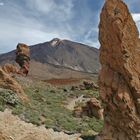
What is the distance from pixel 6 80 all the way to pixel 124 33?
16.1 m

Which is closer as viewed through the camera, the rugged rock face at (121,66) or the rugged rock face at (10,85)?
the rugged rock face at (121,66)

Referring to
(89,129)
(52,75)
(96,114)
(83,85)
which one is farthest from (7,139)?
(52,75)

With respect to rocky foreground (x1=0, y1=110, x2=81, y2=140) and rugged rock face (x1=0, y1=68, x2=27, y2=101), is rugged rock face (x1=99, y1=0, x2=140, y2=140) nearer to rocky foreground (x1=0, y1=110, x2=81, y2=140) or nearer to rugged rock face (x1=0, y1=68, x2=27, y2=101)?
rocky foreground (x1=0, y1=110, x2=81, y2=140)

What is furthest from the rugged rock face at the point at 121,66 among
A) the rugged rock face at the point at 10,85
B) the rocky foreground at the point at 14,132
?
the rugged rock face at the point at 10,85

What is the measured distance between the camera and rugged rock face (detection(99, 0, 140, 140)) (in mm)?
16312

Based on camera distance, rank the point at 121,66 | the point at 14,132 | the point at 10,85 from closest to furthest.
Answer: the point at 14,132 < the point at 121,66 < the point at 10,85

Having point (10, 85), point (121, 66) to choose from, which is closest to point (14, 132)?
point (121, 66)

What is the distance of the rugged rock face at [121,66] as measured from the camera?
16312 mm

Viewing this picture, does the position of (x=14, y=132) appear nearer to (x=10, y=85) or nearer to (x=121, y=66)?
(x=121, y=66)

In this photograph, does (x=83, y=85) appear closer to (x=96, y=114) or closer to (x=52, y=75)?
(x=96, y=114)

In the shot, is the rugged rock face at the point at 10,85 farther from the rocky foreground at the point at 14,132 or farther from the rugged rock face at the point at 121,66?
the rocky foreground at the point at 14,132

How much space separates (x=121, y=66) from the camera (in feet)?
53.9

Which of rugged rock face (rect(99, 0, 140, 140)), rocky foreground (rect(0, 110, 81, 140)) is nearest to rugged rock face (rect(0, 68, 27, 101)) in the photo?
rugged rock face (rect(99, 0, 140, 140))

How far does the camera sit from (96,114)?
30.2 m
